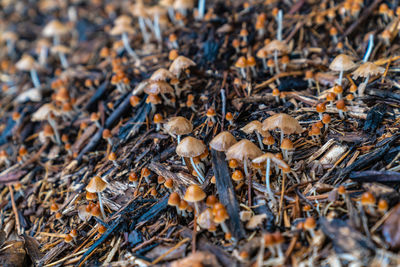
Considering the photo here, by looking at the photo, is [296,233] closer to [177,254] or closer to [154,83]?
[177,254]

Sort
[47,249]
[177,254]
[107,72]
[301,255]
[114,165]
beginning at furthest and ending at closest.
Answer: [107,72], [114,165], [47,249], [177,254], [301,255]

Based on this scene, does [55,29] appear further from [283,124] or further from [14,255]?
[283,124]

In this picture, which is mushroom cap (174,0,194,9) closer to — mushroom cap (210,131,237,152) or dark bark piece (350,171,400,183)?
mushroom cap (210,131,237,152)

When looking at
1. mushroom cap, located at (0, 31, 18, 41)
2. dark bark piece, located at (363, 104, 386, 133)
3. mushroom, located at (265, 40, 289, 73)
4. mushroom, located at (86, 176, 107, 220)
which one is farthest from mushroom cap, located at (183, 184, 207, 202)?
mushroom cap, located at (0, 31, 18, 41)

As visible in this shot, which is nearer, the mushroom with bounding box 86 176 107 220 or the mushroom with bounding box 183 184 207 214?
the mushroom with bounding box 183 184 207 214

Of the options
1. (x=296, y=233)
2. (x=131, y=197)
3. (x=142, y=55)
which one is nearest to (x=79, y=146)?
(x=131, y=197)

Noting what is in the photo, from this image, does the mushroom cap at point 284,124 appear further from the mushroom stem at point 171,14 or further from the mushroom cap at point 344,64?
the mushroom stem at point 171,14

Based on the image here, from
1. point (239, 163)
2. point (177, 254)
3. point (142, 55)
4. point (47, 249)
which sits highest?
point (142, 55)

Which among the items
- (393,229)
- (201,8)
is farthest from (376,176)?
(201,8)
